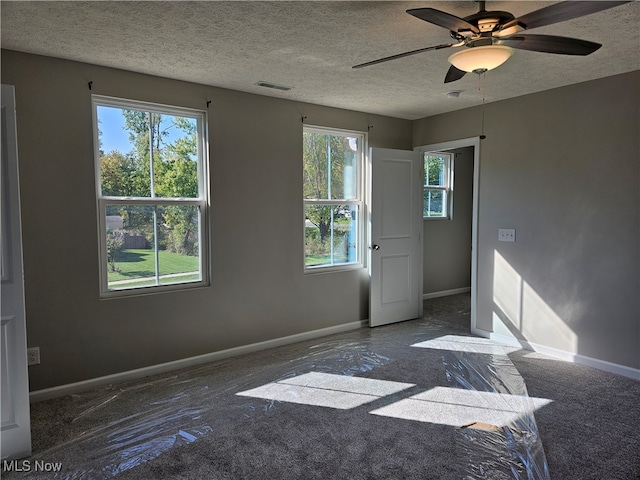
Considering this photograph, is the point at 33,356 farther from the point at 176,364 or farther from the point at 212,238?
the point at 212,238

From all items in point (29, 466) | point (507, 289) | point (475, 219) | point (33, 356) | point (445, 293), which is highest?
point (475, 219)

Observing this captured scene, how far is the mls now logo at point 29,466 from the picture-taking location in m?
2.22

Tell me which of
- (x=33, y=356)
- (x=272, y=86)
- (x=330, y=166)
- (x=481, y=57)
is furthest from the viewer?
(x=330, y=166)

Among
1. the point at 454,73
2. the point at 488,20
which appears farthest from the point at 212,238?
the point at 488,20

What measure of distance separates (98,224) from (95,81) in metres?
1.08

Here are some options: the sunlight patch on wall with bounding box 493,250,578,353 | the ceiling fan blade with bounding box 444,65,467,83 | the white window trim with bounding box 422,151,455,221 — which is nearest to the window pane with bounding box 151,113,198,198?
the ceiling fan blade with bounding box 444,65,467,83

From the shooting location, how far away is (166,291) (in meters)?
3.56

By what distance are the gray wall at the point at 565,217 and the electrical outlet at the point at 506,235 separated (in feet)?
0.17

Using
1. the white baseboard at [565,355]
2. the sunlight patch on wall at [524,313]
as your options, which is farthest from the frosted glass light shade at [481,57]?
the white baseboard at [565,355]

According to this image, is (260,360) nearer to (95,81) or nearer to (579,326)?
(95,81)

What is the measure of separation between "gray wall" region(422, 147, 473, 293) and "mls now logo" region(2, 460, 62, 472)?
16.8ft

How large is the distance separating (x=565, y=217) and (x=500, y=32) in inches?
92.0

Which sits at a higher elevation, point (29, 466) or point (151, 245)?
point (151, 245)

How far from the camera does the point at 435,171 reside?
646 cm
